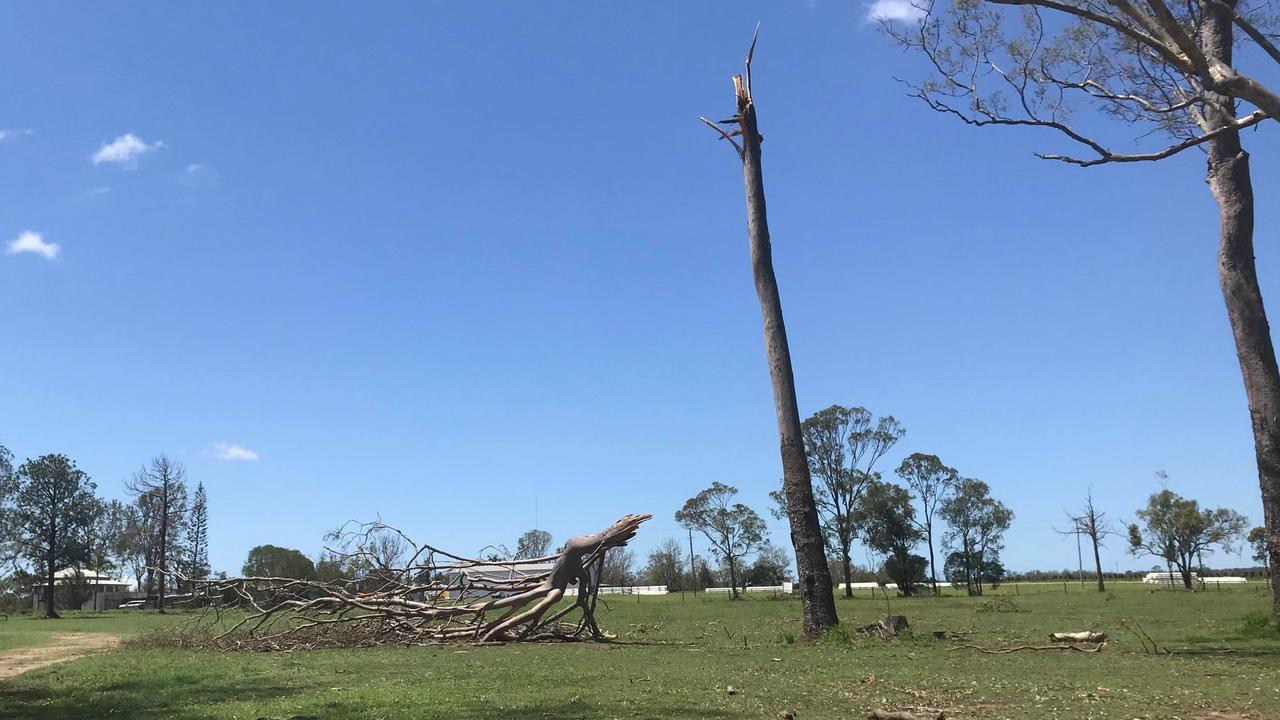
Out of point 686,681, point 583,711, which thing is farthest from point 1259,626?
point 583,711

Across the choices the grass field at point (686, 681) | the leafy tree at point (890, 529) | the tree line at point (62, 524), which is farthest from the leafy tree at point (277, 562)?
the grass field at point (686, 681)

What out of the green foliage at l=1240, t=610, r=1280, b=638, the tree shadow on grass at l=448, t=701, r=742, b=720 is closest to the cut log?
the green foliage at l=1240, t=610, r=1280, b=638

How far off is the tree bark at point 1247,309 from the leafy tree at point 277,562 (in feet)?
177

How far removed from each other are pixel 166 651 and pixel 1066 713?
54.0 feet

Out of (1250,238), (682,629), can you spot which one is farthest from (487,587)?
(1250,238)

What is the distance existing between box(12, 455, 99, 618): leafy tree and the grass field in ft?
137

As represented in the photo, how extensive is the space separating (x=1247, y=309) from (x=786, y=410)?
784cm

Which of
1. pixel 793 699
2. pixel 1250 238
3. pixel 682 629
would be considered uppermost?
pixel 1250 238

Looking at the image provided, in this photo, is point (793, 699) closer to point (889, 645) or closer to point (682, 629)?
point (889, 645)

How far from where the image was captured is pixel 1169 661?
36.2 ft

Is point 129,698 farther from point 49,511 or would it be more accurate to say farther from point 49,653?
point 49,511

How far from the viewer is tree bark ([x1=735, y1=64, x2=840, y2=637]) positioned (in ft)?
52.3

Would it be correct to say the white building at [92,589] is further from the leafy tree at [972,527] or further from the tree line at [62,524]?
the leafy tree at [972,527]

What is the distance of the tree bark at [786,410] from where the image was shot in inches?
627
